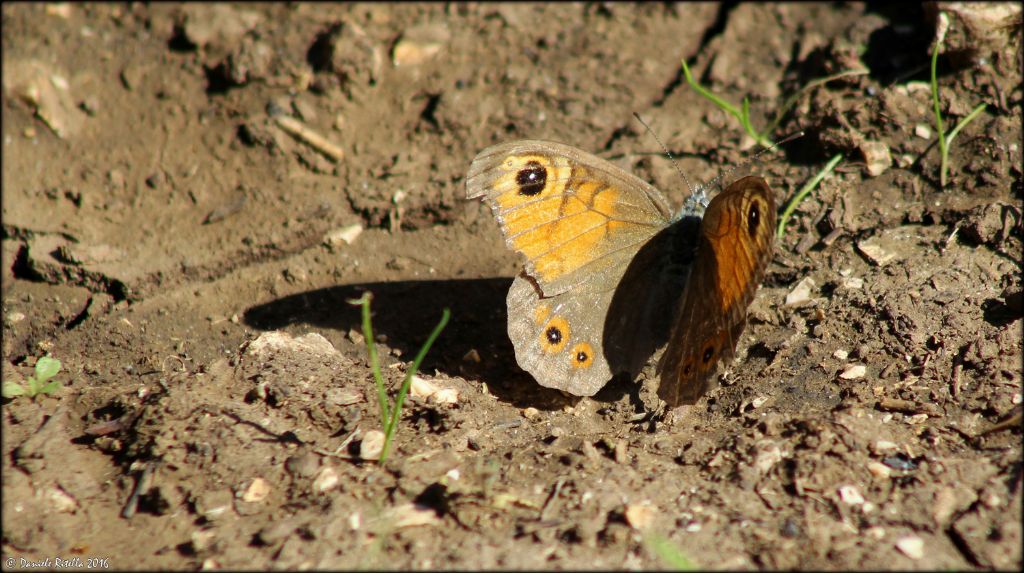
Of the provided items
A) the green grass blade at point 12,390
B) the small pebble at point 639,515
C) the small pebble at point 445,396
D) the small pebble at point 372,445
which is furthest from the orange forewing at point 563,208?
the green grass blade at point 12,390

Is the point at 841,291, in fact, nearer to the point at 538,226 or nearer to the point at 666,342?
the point at 666,342

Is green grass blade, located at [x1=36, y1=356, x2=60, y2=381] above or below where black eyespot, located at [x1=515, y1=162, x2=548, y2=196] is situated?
below

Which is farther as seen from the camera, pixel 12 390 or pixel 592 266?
pixel 592 266

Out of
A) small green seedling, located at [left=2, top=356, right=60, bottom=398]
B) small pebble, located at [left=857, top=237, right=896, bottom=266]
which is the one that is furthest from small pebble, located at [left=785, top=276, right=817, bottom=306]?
small green seedling, located at [left=2, top=356, right=60, bottom=398]

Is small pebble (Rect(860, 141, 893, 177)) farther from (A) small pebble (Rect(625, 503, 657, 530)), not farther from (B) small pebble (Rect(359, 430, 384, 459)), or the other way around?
(B) small pebble (Rect(359, 430, 384, 459))

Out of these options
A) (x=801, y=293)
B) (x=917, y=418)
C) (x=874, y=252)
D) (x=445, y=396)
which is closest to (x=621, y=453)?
(x=445, y=396)

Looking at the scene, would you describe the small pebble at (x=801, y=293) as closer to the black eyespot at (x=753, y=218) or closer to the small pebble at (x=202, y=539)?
the black eyespot at (x=753, y=218)

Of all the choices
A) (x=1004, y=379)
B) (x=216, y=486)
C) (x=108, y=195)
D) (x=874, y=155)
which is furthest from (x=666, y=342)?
(x=108, y=195)

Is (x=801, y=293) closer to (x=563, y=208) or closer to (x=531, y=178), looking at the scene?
(x=563, y=208)
